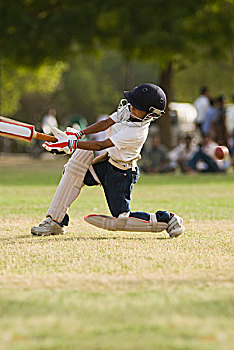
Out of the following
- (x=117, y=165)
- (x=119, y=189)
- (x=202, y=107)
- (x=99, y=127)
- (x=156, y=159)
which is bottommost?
(x=156, y=159)

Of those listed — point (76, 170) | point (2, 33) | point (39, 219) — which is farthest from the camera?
point (2, 33)

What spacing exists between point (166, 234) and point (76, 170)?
1.19 metres

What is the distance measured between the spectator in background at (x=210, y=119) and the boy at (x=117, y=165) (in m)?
15.0

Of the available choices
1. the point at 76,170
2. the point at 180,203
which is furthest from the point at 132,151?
the point at 180,203

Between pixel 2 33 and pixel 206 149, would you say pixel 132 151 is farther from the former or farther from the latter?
pixel 2 33

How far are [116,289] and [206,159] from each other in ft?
55.9

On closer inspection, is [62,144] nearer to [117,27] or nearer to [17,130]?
[17,130]

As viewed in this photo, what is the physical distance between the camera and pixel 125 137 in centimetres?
704

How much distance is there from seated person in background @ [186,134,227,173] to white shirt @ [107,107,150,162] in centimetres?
1429

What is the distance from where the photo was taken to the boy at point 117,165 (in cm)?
700

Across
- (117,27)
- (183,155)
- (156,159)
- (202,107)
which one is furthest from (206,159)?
(117,27)

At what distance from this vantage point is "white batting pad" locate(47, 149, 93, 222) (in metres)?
7.31

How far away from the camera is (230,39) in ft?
81.9

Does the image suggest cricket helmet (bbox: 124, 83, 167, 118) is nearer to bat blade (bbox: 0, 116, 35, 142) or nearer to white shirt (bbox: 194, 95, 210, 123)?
bat blade (bbox: 0, 116, 35, 142)
